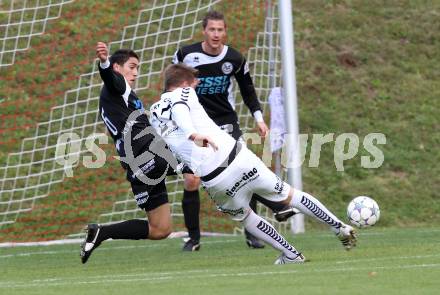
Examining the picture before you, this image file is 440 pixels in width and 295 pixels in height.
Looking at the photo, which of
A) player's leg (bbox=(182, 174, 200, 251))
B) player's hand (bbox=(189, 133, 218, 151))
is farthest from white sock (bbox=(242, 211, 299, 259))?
player's leg (bbox=(182, 174, 200, 251))

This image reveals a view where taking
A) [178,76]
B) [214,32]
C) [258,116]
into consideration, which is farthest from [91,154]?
[178,76]

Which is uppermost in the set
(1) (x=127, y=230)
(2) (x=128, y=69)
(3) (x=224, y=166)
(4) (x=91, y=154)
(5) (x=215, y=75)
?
(3) (x=224, y=166)

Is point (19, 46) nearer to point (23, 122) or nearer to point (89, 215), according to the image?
point (23, 122)

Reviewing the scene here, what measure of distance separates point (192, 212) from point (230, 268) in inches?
94.1

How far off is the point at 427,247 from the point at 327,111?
22.7 ft

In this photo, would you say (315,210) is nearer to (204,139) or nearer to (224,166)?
(224,166)

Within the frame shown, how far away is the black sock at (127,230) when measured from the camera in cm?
906

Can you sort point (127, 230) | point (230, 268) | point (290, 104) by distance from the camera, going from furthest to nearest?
point (290, 104), point (127, 230), point (230, 268)

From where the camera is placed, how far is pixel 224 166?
8094 millimetres

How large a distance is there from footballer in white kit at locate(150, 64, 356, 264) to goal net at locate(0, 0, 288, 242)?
4.50m

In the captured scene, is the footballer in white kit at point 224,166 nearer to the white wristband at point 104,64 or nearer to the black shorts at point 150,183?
the white wristband at point 104,64

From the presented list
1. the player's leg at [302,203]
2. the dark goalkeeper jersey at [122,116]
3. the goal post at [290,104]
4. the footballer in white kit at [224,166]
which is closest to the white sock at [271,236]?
the footballer in white kit at [224,166]

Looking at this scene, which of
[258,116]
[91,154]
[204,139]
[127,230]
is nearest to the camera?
[204,139]

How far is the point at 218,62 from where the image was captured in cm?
1050
